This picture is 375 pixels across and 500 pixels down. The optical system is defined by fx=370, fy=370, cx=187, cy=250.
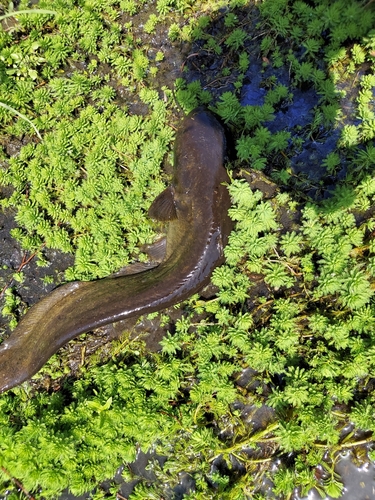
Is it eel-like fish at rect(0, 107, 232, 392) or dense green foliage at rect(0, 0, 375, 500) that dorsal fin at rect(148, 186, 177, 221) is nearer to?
eel-like fish at rect(0, 107, 232, 392)

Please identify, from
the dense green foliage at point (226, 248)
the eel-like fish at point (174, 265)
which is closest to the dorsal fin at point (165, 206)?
the eel-like fish at point (174, 265)

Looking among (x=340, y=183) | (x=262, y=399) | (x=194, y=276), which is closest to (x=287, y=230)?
(x=340, y=183)

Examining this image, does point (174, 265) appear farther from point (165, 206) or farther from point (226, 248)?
point (165, 206)

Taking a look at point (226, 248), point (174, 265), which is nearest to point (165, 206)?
point (174, 265)

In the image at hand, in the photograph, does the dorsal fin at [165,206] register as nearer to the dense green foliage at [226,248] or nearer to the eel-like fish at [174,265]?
the eel-like fish at [174,265]

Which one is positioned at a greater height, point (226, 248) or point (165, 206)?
point (165, 206)

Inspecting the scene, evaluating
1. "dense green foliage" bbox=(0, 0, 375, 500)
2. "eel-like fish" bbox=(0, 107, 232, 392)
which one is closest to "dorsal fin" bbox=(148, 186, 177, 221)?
"eel-like fish" bbox=(0, 107, 232, 392)

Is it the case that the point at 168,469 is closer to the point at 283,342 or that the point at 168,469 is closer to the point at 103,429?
the point at 103,429

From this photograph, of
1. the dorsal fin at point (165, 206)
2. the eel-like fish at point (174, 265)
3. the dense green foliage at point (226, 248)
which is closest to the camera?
the dense green foliage at point (226, 248)

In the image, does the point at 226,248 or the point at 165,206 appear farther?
the point at 165,206
